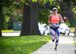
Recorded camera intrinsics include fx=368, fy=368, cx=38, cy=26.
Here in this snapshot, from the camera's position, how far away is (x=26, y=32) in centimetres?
3303

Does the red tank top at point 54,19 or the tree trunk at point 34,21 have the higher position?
the red tank top at point 54,19

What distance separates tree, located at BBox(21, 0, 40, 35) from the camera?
106 ft

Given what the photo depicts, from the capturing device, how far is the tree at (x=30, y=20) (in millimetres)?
32406

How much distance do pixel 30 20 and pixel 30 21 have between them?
11 cm

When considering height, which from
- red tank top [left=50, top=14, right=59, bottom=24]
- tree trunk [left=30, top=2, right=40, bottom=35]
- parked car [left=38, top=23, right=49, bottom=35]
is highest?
red tank top [left=50, top=14, right=59, bottom=24]

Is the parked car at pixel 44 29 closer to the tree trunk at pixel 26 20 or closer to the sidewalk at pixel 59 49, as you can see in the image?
the tree trunk at pixel 26 20

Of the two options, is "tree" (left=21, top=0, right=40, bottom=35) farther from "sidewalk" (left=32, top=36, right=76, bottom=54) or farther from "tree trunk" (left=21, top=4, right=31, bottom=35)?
"sidewalk" (left=32, top=36, right=76, bottom=54)

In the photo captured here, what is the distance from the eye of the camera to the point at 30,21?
32844mm

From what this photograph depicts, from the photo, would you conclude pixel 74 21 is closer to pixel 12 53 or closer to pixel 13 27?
pixel 13 27

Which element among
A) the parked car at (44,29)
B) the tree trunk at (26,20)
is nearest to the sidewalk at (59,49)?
the tree trunk at (26,20)

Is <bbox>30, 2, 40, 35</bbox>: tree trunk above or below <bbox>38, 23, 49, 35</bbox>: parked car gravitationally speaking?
above

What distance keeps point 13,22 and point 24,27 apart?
1131 inches

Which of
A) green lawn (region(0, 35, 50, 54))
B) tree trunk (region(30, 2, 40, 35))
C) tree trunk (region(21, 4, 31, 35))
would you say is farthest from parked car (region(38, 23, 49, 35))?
green lawn (region(0, 35, 50, 54))

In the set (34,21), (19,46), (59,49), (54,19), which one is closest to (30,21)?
(34,21)
